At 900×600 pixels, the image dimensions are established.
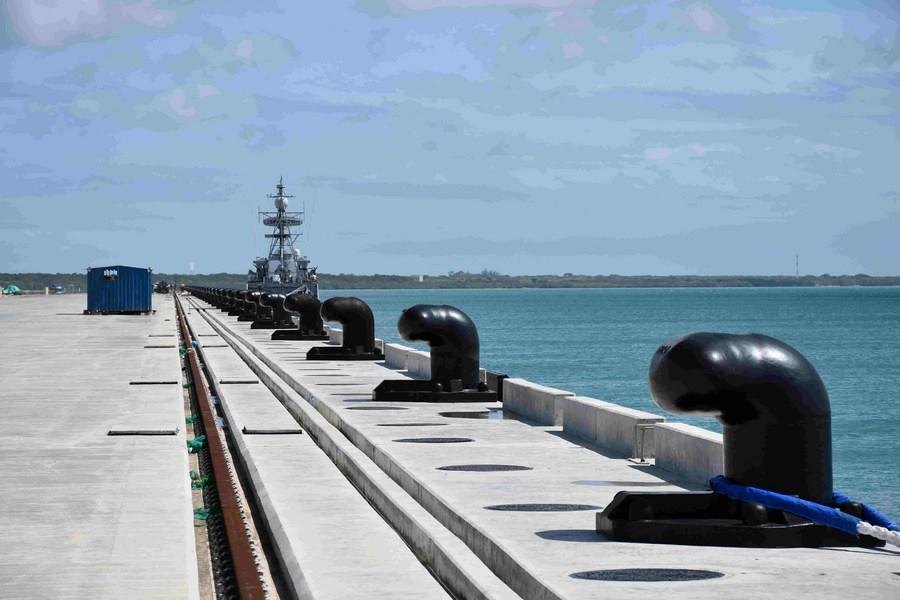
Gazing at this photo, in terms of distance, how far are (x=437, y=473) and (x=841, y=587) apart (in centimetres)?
508

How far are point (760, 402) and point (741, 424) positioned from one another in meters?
0.23

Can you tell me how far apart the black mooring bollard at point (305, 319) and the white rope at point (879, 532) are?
3124cm

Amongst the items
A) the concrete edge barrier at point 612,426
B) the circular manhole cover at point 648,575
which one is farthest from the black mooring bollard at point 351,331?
the circular manhole cover at point 648,575

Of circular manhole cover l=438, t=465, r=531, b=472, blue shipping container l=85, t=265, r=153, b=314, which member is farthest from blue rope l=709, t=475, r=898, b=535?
blue shipping container l=85, t=265, r=153, b=314

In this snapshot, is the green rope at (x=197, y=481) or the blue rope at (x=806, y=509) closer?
the blue rope at (x=806, y=509)

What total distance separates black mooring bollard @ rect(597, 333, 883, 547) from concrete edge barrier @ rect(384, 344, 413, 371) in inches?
679

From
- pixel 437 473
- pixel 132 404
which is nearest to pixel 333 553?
pixel 437 473

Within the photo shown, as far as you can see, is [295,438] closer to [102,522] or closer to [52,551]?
[102,522]

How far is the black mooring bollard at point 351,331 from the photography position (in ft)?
99.1

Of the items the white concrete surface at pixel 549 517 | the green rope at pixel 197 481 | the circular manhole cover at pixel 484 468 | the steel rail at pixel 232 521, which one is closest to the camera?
the white concrete surface at pixel 549 517

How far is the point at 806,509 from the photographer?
934 cm

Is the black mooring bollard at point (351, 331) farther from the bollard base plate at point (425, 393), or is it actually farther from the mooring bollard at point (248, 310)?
the mooring bollard at point (248, 310)

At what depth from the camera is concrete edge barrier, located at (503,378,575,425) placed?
56.9 feet

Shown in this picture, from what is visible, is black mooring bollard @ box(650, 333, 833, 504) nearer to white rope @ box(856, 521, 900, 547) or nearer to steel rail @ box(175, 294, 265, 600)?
white rope @ box(856, 521, 900, 547)
